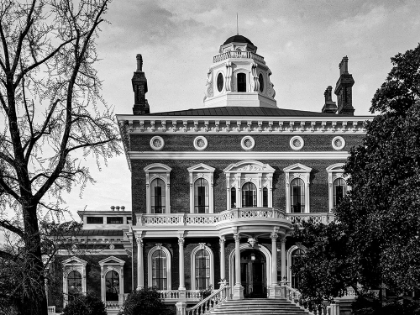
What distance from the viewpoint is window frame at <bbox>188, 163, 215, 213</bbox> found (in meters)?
39.1

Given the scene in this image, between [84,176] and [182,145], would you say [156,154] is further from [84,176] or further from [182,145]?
[84,176]

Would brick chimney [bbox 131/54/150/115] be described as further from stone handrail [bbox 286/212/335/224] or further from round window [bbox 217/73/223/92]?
stone handrail [bbox 286/212/335/224]

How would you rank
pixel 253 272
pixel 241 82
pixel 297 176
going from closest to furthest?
pixel 253 272
pixel 297 176
pixel 241 82

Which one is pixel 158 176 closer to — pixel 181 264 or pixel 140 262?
pixel 140 262

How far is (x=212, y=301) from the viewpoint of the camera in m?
35.1

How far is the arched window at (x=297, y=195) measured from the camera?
39.8m

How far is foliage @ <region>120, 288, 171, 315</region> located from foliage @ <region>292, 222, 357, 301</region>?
8002 millimetres

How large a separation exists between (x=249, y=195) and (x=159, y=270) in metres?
6.55

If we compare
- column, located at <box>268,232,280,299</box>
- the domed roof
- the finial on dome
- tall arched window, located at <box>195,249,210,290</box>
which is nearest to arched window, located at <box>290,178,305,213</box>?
column, located at <box>268,232,280,299</box>

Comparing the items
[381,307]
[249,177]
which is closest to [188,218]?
[249,177]

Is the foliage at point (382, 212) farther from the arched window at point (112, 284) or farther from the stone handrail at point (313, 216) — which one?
the arched window at point (112, 284)

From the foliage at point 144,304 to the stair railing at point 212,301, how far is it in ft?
4.75

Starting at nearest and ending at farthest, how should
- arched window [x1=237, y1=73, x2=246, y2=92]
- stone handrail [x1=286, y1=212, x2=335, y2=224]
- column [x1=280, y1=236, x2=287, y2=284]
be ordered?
1. column [x1=280, y1=236, x2=287, y2=284]
2. stone handrail [x1=286, y1=212, x2=335, y2=224]
3. arched window [x1=237, y1=73, x2=246, y2=92]

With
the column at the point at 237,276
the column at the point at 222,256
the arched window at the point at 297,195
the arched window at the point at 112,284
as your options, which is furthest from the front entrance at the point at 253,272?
the arched window at the point at 112,284
